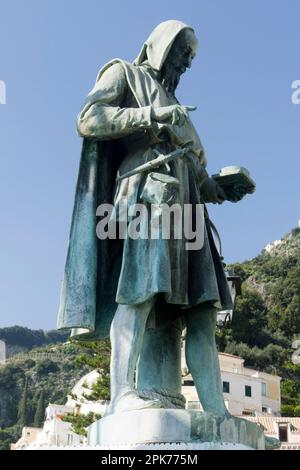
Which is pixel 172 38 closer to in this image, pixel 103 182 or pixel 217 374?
pixel 103 182

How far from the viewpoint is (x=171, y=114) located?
616 cm

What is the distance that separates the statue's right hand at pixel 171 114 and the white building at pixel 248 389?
204 ft

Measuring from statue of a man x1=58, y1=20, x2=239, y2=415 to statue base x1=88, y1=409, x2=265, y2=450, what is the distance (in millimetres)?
240

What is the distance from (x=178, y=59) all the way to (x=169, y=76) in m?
0.16

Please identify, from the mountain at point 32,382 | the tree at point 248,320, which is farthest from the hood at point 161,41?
the mountain at point 32,382

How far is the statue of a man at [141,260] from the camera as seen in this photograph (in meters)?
5.92

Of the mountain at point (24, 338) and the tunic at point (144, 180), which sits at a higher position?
the mountain at point (24, 338)

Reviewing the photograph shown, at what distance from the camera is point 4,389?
118062 mm

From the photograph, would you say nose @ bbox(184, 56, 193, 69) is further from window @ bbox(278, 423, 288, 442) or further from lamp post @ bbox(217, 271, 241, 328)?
window @ bbox(278, 423, 288, 442)

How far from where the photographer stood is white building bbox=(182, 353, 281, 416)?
6850 cm

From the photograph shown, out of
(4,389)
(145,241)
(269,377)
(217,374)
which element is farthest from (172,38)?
(4,389)

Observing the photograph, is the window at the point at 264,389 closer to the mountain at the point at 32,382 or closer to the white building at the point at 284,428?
the white building at the point at 284,428

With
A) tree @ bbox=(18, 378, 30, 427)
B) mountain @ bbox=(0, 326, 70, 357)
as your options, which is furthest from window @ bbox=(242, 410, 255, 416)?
mountain @ bbox=(0, 326, 70, 357)

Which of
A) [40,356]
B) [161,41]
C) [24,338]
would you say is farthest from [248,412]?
[24,338]
